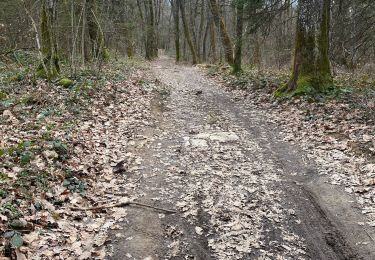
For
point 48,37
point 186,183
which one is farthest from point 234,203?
point 48,37

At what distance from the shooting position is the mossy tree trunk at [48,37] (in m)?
10.5

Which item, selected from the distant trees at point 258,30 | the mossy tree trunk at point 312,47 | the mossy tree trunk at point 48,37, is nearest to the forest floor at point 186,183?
the mossy tree trunk at point 312,47

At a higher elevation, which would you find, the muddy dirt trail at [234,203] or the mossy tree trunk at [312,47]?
the mossy tree trunk at [312,47]

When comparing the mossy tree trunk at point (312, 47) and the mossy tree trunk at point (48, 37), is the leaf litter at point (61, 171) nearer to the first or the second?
the mossy tree trunk at point (48, 37)

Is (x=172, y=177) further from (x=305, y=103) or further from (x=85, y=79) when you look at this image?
(x=85, y=79)

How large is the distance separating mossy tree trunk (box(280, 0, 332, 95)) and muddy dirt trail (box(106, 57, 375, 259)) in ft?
8.21

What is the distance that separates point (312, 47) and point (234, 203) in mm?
6591

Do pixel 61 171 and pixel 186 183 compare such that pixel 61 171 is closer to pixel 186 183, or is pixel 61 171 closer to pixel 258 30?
pixel 186 183

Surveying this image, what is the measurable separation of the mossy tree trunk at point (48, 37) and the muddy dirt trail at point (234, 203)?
4577 millimetres

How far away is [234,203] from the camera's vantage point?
5.14 metres

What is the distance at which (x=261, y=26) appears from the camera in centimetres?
1256

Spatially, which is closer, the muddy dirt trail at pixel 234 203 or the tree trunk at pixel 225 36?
the muddy dirt trail at pixel 234 203

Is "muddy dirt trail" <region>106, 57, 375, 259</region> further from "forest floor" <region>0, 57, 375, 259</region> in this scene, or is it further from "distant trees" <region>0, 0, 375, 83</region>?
"distant trees" <region>0, 0, 375, 83</region>

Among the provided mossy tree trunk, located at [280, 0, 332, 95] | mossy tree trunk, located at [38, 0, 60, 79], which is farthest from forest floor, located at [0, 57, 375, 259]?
mossy tree trunk, located at [38, 0, 60, 79]
